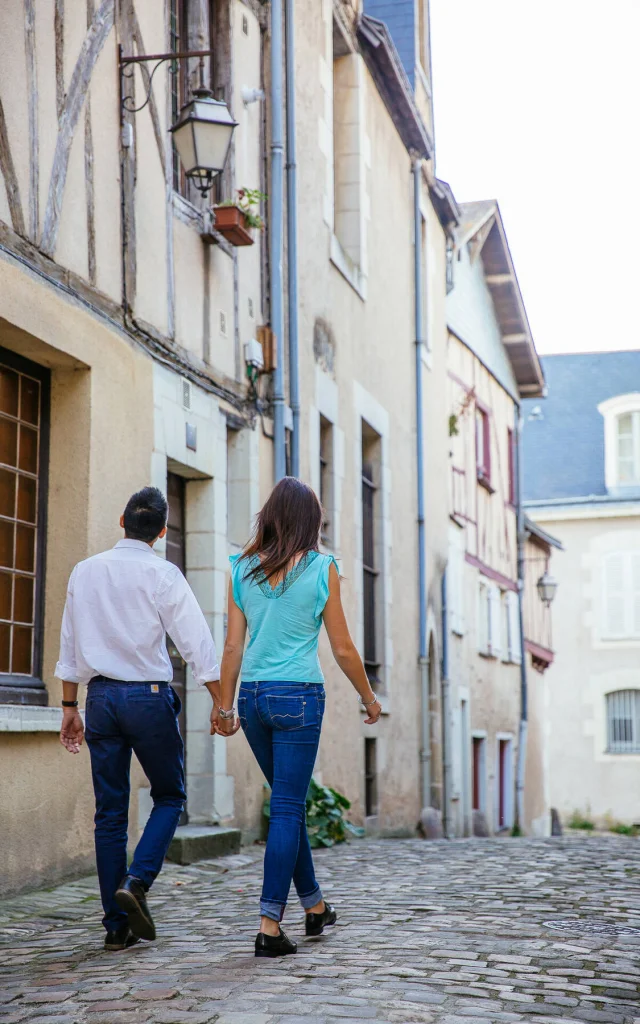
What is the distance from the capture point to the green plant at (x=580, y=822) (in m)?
26.3

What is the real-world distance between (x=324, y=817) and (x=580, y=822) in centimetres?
1820

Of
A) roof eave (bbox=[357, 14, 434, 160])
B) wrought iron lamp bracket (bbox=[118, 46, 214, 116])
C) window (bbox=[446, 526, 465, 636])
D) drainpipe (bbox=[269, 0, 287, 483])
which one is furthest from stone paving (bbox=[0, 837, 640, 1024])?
window (bbox=[446, 526, 465, 636])

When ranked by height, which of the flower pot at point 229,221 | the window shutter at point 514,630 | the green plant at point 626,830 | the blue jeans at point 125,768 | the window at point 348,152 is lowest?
the green plant at point 626,830

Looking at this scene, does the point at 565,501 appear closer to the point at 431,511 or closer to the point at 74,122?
the point at 431,511

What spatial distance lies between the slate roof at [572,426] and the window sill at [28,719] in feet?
76.8

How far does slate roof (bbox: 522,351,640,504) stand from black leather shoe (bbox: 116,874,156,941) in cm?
2480

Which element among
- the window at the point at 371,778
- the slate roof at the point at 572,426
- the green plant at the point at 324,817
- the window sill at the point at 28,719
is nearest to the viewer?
the window sill at the point at 28,719

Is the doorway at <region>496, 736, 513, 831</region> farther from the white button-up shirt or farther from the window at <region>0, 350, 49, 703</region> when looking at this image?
the white button-up shirt

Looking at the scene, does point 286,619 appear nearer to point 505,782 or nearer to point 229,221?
point 229,221

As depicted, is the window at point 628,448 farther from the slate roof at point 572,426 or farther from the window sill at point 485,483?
the window sill at point 485,483

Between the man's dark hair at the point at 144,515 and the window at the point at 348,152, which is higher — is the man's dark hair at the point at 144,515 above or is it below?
below

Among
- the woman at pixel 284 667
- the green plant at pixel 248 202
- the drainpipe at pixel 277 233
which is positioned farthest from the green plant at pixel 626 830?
the woman at pixel 284 667

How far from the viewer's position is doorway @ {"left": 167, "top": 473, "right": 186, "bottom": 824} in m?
8.14

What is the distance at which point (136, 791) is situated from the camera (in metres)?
7.08
